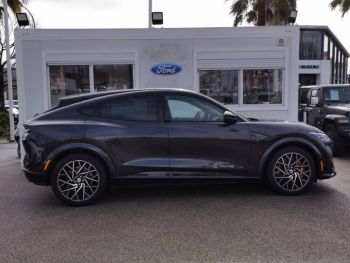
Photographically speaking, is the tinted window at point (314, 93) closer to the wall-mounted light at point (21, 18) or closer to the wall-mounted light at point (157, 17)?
the wall-mounted light at point (157, 17)

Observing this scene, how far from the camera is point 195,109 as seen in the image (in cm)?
563

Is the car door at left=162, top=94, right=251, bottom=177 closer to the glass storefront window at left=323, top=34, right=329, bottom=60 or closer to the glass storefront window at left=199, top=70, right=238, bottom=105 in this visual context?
the glass storefront window at left=199, top=70, right=238, bottom=105

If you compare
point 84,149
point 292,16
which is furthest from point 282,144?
point 292,16

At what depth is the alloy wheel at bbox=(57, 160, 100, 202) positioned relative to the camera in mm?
5301

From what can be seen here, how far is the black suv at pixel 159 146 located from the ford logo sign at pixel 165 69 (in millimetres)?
2865

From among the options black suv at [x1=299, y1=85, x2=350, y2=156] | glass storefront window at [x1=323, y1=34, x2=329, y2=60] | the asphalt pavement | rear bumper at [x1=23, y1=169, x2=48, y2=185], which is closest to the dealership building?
black suv at [x1=299, y1=85, x2=350, y2=156]

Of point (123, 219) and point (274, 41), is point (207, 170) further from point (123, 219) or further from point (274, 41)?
point (274, 41)

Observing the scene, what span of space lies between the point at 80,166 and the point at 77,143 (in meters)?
0.33

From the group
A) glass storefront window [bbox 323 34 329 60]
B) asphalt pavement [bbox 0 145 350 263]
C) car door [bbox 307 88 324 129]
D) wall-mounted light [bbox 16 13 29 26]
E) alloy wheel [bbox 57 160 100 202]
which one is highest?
glass storefront window [bbox 323 34 329 60]

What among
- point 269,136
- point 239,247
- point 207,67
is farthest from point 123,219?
point 207,67

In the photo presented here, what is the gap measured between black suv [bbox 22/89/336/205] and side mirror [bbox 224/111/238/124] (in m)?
0.01

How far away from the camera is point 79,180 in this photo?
5328mm

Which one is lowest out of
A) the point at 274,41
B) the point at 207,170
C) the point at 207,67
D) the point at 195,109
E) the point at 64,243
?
the point at 64,243

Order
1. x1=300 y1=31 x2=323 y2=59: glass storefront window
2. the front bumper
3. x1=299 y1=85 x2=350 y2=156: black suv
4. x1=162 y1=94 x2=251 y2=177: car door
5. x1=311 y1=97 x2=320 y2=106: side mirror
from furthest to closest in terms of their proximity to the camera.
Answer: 1. x1=300 y1=31 x2=323 y2=59: glass storefront window
2. x1=311 y1=97 x2=320 y2=106: side mirror
3. x1=299 y1=85 x2=350 y2=156: black suv
4. the front bumper
5. x1=162 y1=94 x2=251 y2=177: car door
